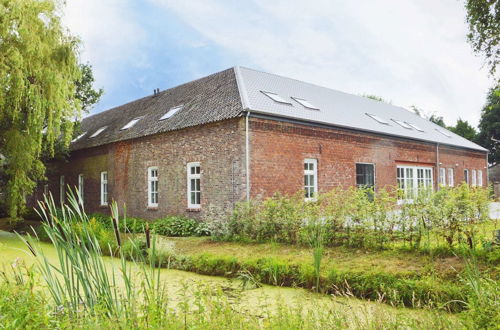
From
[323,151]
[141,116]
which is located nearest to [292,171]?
[323,151]

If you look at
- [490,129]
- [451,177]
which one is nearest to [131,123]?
[451,177]

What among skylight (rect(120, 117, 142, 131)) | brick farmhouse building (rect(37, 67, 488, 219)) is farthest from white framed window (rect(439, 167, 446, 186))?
skylight (rect(120, 117, 142, 131))

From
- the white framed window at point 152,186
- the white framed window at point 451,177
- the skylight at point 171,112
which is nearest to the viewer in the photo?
the white framed window at point 152,186

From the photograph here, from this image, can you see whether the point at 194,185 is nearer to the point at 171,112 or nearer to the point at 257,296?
the point at 171,112

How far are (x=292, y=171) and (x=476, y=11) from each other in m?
6.91

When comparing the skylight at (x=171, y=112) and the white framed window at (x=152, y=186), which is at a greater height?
the skylight at (x=171, y=112)

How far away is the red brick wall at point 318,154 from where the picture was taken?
1334 cm

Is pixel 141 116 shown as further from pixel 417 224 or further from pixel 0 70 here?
pixel 417 224

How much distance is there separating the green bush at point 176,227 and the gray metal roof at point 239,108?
10.7 feet

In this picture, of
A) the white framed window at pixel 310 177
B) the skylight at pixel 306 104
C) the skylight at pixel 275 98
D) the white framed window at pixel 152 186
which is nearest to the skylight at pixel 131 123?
the white framed window at pixel 152 186

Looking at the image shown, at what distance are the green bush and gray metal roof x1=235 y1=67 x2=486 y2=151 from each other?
4.04 metres

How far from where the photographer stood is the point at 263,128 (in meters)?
13.5

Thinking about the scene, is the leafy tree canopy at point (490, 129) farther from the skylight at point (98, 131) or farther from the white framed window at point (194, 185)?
the white framed window at point (194, 185)

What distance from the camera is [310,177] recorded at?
15125 millimetres
